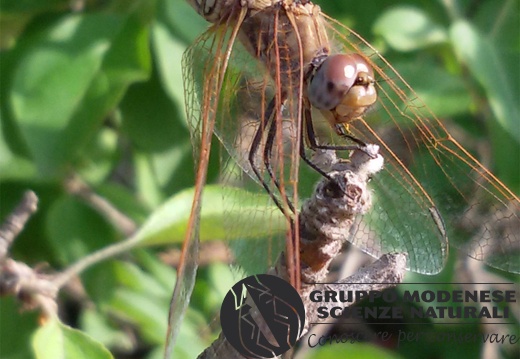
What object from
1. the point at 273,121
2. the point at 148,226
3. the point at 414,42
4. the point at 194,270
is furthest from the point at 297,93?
the point at 414,42

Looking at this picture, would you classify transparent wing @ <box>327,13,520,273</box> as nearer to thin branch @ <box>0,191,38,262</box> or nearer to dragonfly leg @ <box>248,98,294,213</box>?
dragonfly leg @ <box>248,98,294,213</box>

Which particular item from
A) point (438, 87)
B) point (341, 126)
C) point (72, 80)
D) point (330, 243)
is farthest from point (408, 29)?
point (330, 243)

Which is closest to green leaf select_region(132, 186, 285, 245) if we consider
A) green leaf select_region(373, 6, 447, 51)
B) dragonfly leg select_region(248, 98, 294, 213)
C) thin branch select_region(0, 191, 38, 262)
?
dragonfly leg select_region(248, 98, 294, 213)

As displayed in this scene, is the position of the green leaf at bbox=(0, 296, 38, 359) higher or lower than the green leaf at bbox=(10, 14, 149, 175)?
lower

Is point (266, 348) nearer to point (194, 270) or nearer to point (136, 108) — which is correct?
point (194, 270)

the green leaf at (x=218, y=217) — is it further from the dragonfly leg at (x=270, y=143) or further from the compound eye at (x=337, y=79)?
the compound eye at (x=337, y=79)

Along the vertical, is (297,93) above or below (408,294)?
above

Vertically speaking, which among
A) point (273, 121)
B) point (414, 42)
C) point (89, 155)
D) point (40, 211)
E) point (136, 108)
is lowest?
point (40, 211)

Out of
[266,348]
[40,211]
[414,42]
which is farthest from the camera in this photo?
[40,211]
